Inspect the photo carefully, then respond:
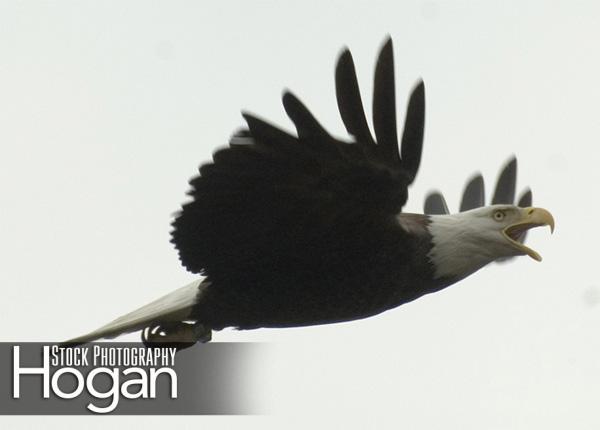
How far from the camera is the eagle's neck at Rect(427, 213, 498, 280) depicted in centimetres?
848

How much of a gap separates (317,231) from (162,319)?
128cm

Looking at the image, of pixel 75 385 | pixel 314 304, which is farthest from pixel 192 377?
pixel 314 304

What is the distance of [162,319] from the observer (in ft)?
28.8

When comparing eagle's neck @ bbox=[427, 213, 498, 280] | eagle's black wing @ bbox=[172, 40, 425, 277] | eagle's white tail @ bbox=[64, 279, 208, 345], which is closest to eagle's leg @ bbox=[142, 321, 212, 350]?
eagle's white tail @ bbox=[64, 279, 208, 345]

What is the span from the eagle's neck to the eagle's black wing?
49 cm

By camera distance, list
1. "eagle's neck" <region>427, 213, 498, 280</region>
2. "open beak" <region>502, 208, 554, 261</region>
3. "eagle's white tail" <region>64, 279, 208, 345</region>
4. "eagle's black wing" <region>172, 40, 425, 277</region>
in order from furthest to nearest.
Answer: "open beak" <region>502, 208, 554, 261</region> < "eagle's white tail" <region>64, 279, 208, 345</region> < "eagle's neck" <region>427, 213, 498, 280</region> < "eagle's black wing" <region>172, 40, 425, 277</region>

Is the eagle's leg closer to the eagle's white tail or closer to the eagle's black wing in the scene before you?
the eagle's white tail

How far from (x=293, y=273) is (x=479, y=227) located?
1.23 metres

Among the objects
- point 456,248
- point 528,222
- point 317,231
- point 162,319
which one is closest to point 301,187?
point 317,231

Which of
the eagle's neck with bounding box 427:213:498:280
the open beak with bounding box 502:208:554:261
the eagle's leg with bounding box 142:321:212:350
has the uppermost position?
the open beak with bounding box 502:208:554:261

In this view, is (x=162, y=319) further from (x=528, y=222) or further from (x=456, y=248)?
(x=528, y=222)

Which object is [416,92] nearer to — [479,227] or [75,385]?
[479,227]

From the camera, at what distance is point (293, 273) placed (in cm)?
830

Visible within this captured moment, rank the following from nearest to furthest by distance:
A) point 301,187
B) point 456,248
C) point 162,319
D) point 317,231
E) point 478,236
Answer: point 301,187, point 317,231, point 456,248, point 478,236, point 162,319
